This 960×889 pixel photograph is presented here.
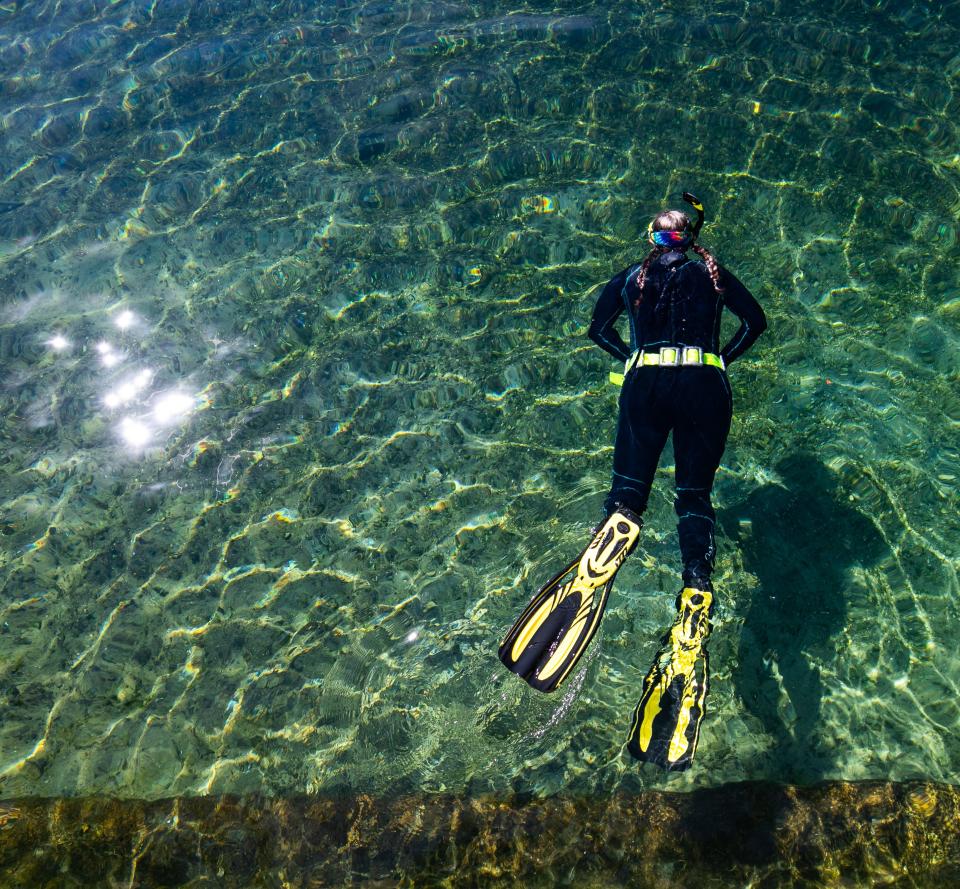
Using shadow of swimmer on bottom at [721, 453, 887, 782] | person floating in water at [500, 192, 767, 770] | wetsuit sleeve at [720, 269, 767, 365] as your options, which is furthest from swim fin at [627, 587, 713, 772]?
wetsuit sleeve at [720, 269, 767, 365]

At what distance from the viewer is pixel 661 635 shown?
5191mm

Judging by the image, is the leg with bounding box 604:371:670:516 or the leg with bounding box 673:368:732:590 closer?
the leg with bounding box 673:368:732:590

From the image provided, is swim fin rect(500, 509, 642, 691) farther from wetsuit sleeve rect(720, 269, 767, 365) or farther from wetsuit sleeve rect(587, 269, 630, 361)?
wetsuit sleeve rect(720, 269, 767, 365)

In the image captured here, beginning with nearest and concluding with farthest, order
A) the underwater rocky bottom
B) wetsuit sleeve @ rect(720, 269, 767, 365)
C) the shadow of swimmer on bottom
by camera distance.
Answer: the underwater rocky bottom
the shadow of swimmer on bottom
wetsuit sleeve @ rect(720, 269, 767, 365)

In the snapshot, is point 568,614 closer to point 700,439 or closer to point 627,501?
point 627,501

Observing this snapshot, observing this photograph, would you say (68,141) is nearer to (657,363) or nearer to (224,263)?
(224,263)

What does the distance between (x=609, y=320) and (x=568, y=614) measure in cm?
221

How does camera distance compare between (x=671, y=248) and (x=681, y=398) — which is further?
(x=671, y=248)

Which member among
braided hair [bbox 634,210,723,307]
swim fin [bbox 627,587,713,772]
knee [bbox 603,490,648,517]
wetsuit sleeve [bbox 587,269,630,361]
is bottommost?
swim fin [bbox 627,587,713,772]

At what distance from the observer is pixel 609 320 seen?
561 cm

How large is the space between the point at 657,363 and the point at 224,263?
507 centimetres

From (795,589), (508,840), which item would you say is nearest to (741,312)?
(795,589)

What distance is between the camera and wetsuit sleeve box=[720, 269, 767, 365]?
521 centimetres

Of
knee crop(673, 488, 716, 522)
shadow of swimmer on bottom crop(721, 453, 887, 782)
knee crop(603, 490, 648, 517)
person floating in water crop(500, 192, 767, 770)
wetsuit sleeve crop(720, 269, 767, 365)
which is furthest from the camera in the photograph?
wetsuit sleeve crop(720, 269, 767, 365)
